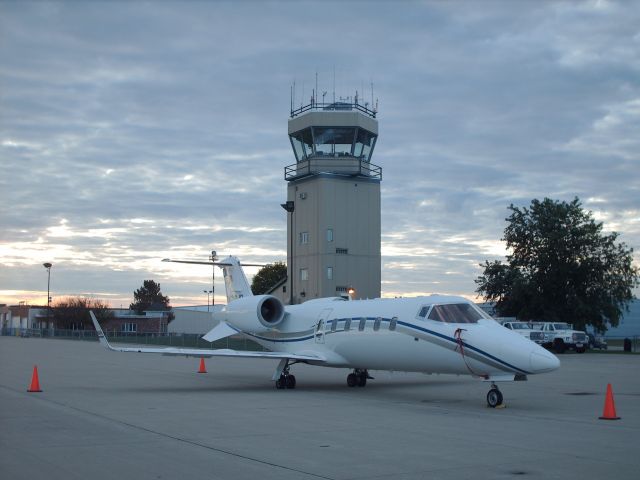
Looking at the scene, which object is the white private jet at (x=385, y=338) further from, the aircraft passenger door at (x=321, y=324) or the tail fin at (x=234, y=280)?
the tail fin at (x=234, y=280)

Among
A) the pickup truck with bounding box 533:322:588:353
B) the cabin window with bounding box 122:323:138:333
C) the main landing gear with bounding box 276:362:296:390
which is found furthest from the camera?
the cabin window with bounding box 122:323:138:333

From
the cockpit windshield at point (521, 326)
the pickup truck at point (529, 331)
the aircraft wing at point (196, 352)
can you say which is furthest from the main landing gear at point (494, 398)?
the cockpit windshield at point (521, 326)

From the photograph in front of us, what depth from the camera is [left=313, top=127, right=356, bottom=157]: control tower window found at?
158 ft

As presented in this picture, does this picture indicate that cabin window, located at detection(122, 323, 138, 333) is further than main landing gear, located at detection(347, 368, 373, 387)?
Yes

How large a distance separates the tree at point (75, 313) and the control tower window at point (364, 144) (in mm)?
58136

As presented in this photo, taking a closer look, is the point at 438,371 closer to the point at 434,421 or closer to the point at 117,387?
the point at 434,421

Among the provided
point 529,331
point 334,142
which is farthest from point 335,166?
point 529,331

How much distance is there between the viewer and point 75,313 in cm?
9919

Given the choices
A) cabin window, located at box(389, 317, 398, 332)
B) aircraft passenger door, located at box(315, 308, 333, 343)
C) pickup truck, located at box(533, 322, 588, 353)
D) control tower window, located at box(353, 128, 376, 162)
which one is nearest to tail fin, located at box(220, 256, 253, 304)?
aircraft passenger door, located at box(315, 308, 333, 343)

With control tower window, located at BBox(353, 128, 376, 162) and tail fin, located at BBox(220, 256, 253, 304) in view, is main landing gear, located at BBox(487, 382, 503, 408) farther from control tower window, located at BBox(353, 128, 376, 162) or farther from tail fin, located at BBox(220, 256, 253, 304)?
control tower window, located at BBox(353, 128, 376, 162)

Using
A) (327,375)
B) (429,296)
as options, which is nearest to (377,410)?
(429,296)

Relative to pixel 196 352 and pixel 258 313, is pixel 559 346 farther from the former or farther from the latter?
pixel 196 352

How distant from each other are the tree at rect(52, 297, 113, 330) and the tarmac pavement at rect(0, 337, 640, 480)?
258ft

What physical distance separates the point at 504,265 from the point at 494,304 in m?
4.09
